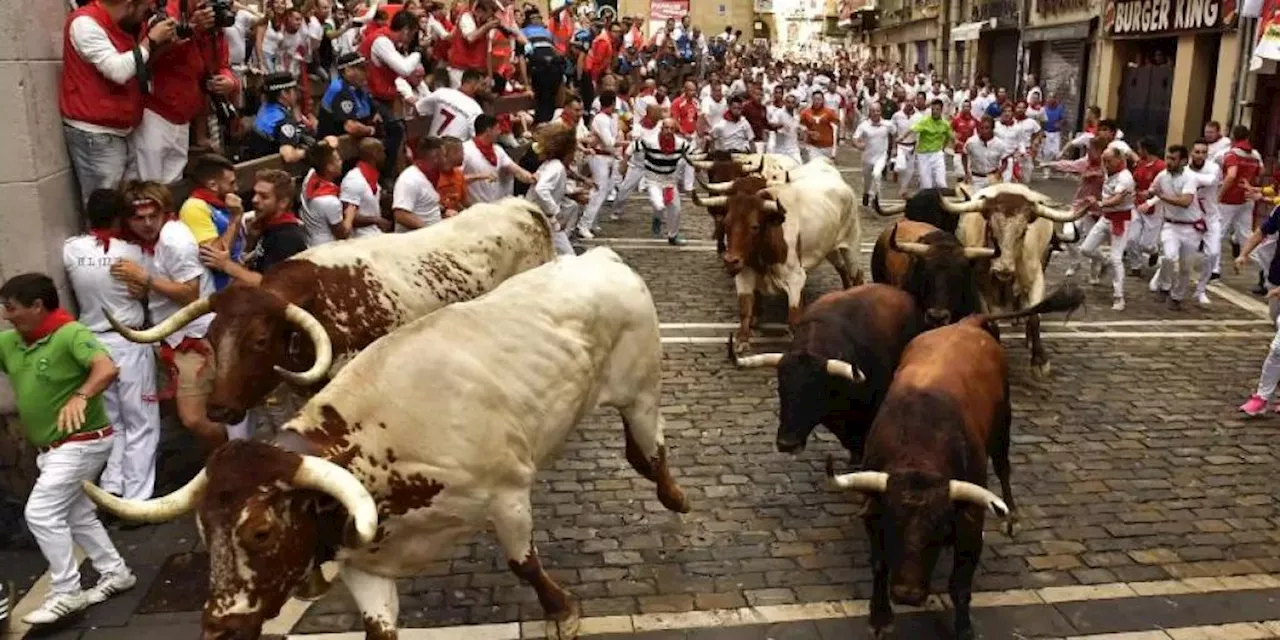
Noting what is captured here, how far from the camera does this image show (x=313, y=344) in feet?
19.2

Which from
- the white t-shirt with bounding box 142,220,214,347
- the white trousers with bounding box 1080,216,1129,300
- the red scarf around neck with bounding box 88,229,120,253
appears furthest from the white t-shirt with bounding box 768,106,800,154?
the red scarf around neck with bounding box 88,229,120,253

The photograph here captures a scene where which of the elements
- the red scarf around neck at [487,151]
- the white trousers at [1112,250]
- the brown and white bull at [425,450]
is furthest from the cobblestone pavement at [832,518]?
the red scarf around neck at [487,151]

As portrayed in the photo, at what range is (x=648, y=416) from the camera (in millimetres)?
6305

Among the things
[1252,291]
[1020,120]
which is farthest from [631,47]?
[1252,291]

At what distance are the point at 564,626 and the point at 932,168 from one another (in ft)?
51.8

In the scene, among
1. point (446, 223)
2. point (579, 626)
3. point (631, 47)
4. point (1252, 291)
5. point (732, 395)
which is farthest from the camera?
point (631, 47)

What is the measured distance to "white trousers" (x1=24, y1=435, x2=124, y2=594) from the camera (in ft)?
18.1

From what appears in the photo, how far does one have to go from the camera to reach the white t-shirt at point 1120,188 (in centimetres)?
1258

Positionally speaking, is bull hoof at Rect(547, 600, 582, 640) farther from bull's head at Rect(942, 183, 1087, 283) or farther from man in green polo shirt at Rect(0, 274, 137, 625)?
bull's head at Rect(942, 183, 1087, 283)

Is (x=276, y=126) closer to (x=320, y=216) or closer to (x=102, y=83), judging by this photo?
(x=320, y=216)

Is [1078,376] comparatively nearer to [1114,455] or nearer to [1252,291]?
[1114,455]

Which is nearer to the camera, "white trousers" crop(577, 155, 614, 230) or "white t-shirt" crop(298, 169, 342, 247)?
"white t-shirt" crop(298, 169, 342, 247)

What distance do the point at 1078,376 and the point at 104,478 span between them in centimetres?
865

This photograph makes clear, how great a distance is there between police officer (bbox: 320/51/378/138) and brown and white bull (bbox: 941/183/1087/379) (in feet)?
20.8
